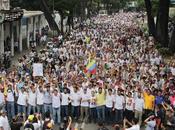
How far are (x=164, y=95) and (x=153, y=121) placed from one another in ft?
10.8

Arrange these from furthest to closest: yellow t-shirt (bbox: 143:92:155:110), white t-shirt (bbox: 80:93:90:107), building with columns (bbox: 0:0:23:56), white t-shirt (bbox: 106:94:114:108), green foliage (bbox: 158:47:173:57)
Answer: green foliage (bbox: 158:47:173:57), building with columns (bbox: 0:0:23:56), white t-shirt (bbox: 80:93:90:107), white t-shirt (bbox: 106:94:114:108), yellow t-shirt (bbox: 143:92:155:110)

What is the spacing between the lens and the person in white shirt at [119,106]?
18188mm

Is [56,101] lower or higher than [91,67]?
lower

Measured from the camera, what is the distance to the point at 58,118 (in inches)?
723

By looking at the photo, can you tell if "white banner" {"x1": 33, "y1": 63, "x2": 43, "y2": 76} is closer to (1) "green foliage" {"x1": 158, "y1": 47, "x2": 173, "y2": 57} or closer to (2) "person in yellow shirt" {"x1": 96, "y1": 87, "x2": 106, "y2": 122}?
(2) "person in yellow shirt" {"x1": 96, "y1": 87, "x2": 106, "y2": 122}

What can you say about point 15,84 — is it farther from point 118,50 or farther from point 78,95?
point 118,50

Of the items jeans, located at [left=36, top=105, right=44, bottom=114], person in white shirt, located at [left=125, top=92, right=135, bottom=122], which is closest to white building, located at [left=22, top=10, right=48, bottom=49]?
jeans, located at [left=36, top=105, right=44, bottom=114]

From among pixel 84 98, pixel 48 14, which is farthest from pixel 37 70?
pixel 48 14

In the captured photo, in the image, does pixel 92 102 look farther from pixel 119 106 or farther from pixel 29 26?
pixel 29 26

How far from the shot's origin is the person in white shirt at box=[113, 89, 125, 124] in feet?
59.7

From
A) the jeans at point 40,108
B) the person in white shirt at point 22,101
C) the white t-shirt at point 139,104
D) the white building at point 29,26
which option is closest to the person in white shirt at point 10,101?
the person in white shirt at point 22,101

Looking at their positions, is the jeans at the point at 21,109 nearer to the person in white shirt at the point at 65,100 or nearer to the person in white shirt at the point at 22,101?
the person in white shirt at the point at 22,101

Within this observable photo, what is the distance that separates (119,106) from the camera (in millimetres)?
18266

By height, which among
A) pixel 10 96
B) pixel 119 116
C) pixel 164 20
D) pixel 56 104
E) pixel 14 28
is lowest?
pixel 119 116
